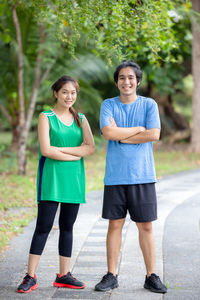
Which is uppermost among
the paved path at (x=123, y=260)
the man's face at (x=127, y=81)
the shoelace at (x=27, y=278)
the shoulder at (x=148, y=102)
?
the man's face at (x=127, y=81)

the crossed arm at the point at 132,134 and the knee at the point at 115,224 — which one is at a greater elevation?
the crossed arm at the point at 132,134

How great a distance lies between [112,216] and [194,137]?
1323 cm

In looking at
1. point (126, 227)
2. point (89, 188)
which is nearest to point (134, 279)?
point (126, 227)

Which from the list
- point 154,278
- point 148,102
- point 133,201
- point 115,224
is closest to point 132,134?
point 148,102

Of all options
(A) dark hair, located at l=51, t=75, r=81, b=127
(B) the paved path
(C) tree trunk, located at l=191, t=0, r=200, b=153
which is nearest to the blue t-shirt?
(A) dark hair, located at l=51, t=75, r=81, b=127

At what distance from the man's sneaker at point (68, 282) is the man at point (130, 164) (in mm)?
165

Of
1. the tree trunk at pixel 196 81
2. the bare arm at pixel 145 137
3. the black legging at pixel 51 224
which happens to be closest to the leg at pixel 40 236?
the black legging at pixel 51 224

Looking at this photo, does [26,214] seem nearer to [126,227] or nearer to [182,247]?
[126,227]

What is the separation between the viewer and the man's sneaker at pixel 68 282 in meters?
4.19

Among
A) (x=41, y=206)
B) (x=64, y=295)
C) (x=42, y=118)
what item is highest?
(x=42, y=118)

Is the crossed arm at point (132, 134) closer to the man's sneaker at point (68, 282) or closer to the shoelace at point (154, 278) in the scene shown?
the shoelace at point (154, 278)

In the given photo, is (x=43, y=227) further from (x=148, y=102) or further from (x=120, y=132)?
(x=148, y=102)

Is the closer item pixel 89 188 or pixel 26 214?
pixel 26 214

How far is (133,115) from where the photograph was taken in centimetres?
416
